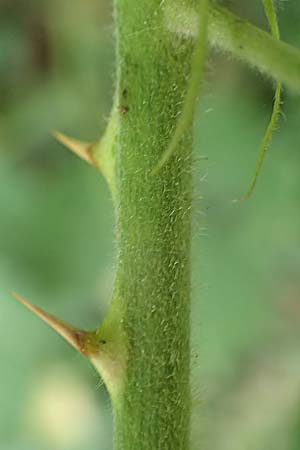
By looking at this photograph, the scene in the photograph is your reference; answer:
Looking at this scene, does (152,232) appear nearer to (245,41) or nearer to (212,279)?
(245,41)

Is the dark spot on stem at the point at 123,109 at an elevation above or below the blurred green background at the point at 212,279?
below

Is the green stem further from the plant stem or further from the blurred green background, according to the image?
the blurred green background

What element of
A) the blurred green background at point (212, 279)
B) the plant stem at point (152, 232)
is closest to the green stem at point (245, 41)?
the plant stem at point (152, 232)

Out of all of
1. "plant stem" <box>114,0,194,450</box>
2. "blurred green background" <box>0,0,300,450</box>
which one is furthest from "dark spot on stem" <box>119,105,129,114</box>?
"blurred green background" <box>0,0,300,450</box>

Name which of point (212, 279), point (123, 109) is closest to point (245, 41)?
point (123, 109)

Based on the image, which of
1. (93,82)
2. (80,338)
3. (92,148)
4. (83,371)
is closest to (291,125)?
(93,82)

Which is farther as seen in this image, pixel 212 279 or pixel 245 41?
pixel 212 279

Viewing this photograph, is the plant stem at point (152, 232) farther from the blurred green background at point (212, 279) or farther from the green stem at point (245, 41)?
the blurred green background at point (212, 279)
